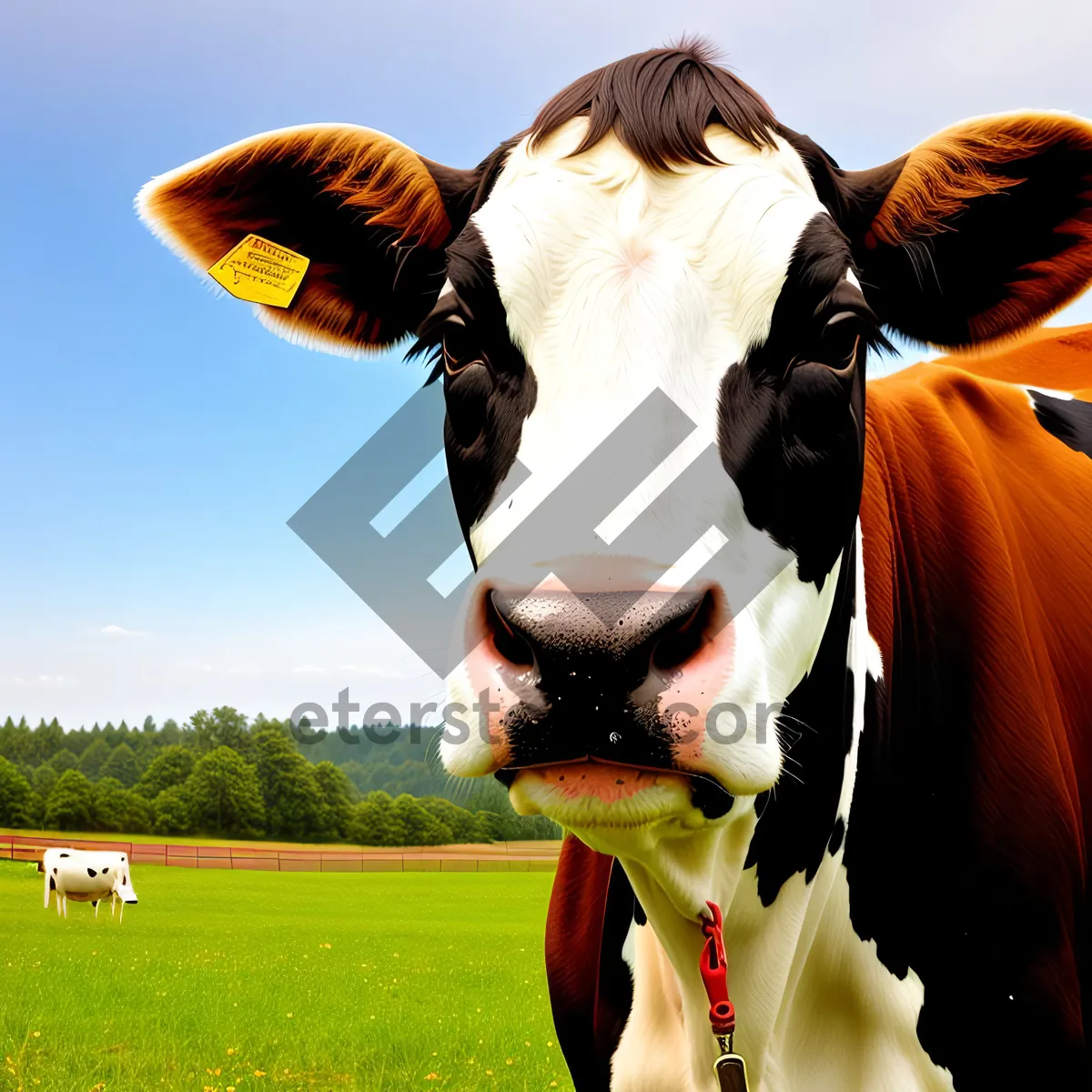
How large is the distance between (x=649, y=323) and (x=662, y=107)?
0.82 meters

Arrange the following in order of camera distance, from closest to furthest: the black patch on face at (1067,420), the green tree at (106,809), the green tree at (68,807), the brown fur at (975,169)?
the brown fur at (975,169) < the black patch on face at (1067,420) < the green tree at (68,807) < the green tree at (106,809)

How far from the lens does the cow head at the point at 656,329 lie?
1766 millimetres

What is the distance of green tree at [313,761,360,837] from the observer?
66062mm

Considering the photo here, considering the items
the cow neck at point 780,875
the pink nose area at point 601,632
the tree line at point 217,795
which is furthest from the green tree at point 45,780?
the pink nose area at point 601,632

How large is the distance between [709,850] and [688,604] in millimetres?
941

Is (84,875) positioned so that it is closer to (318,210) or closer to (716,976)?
(318,210)

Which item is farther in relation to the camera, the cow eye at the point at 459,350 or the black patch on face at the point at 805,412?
the cow eye at the point at 459,350

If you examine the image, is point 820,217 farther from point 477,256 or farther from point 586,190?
point 477,256

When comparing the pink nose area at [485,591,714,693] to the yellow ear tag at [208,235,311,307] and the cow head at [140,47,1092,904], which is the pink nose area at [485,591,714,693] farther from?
the yellow ear tag at [208,235,311,307]

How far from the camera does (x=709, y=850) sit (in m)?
2.40

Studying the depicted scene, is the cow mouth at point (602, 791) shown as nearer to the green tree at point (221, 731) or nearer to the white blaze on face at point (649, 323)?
the white blaze on face at point (649, 323)

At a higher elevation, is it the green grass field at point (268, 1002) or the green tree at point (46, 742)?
the green grass field at point (268, 1002)

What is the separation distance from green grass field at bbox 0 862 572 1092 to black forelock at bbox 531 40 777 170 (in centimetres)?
711

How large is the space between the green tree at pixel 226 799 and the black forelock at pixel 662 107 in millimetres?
67543
